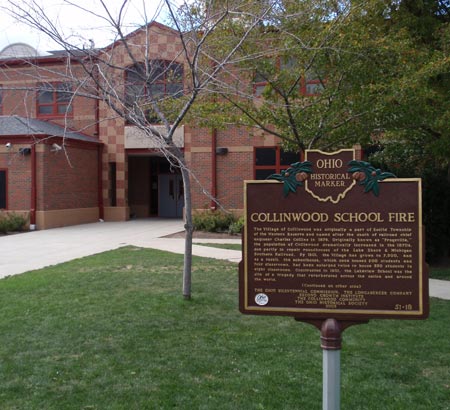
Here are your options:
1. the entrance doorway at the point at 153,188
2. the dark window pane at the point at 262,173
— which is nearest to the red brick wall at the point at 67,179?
the entrance doorway at the point at 153,188

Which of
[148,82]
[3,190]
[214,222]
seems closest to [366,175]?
[148,82]

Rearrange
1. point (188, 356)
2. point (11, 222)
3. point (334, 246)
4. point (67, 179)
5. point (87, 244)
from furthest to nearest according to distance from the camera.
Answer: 1. point (67, 179)
2. point (11, 222)
3. point (87, 244)
4. point (188, 356)
5. point (334, 246)

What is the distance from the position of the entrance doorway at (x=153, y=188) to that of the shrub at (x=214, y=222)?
8.13 meters

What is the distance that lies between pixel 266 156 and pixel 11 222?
9589mm

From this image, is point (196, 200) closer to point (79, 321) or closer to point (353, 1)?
point (353, 1)

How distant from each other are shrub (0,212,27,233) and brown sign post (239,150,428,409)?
57.3 ft

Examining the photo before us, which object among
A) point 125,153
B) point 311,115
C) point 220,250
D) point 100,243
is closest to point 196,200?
point 125,153

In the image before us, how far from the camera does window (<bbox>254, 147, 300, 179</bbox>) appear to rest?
21.5 meters

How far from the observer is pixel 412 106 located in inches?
331

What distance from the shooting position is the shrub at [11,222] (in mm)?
19453

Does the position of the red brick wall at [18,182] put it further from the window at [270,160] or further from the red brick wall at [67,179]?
the window at [270,160]

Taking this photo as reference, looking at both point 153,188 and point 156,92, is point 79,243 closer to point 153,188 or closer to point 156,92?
point 156,92

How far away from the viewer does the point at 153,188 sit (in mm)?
28047

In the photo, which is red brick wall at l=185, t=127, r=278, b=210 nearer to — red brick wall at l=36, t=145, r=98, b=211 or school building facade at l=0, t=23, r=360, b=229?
school building facade at l=0, t=23, r=360, b=229
